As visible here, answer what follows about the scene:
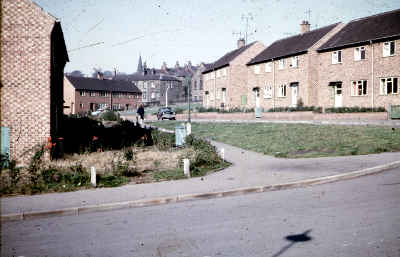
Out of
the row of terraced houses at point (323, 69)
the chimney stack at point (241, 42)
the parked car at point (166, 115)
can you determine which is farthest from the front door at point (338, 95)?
the chimney stack at point (241, 42)

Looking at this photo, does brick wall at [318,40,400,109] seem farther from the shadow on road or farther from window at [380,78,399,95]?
the shadow on road

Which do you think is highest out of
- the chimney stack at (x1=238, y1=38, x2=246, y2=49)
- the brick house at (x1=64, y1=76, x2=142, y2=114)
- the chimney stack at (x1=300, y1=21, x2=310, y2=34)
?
the chimney stack at (x1=238, y1=38, x2=246, y2=49)

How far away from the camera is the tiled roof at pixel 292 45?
3938 centimetres

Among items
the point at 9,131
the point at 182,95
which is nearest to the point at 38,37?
the point at 9,131

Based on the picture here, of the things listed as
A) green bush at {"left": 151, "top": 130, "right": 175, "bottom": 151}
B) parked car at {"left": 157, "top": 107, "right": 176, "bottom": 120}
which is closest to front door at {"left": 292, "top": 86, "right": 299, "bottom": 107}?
parked car at {"left": 157, "top": 107, "right": 176, "bottom": 120}

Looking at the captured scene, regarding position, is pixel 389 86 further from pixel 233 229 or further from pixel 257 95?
pixel 233 229

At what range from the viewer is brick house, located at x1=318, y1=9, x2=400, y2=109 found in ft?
102

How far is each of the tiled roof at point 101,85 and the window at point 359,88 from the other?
59475 mm

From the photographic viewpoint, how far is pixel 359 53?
33.9 meters

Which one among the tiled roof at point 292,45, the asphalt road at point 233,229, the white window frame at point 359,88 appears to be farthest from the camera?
the tiled roof at point 292,45

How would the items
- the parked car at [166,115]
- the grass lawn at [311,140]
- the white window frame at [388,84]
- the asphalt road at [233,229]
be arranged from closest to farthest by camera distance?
the asphalt road at [233,229]
the grass lawn at [311,140]
the white window frame at [388,84]
the parked car at [166,115]

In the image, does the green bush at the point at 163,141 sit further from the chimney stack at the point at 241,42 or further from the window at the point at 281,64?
the chimney stack at the point at 241,42

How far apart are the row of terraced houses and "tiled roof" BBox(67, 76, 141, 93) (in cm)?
3920

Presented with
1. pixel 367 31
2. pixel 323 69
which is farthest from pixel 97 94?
pixel 367 31
